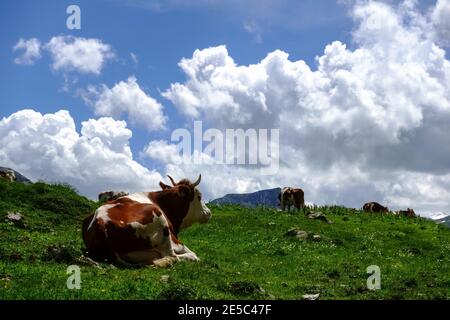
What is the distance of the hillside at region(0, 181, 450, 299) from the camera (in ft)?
46.8

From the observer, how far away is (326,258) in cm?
2536

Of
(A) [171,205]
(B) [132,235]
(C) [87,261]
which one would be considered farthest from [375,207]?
(C) [87,261]

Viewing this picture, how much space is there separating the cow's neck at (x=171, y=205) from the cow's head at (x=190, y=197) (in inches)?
3.6

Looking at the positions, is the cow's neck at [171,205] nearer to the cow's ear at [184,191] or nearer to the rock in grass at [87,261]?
the cow's ear at [184,191]

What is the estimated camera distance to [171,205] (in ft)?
68.8

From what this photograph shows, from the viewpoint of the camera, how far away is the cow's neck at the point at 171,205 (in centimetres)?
2081

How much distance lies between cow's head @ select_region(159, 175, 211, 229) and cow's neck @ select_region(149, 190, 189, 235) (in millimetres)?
91

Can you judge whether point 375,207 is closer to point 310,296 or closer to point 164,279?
point 310,296

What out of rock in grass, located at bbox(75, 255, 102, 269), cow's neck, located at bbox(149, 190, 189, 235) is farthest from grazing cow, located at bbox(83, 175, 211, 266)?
cow's neck, located at bbox(149, 190, 189, 235)

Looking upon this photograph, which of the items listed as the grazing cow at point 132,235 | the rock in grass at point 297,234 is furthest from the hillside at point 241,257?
the grazing cow at point 132,235
